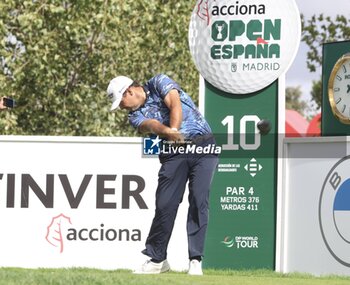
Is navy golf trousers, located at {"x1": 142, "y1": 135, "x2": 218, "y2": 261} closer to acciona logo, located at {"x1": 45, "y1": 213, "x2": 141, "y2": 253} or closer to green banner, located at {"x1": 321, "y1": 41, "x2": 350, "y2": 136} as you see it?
acciona logo, located at {"x1": 45, "y1": 213, "x2": 141, "y2": 253}

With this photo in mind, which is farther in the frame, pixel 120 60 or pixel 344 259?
pixel 120 60

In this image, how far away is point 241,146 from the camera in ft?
38.3

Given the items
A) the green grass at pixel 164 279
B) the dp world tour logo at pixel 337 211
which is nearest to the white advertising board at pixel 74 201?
the green grass at pixel 164 279

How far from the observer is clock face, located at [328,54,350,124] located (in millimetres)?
11758

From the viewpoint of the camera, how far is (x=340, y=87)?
1185 cm

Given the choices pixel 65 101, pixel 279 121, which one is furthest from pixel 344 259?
pixel 65 101

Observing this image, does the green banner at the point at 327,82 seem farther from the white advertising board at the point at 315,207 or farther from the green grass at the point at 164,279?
the green grass at the point at 164,279

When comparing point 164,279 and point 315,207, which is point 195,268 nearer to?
point 164,279

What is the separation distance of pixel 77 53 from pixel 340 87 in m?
10.1

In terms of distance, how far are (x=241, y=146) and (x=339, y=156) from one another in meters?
1.18

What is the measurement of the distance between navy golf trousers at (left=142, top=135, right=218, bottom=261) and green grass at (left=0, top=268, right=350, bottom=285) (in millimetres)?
317

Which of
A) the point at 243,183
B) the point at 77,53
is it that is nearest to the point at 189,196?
the point at 243,183

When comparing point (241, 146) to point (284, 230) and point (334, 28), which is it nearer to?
point (284, 230)

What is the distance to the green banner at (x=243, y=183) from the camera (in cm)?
1162
